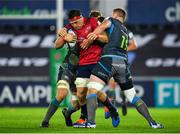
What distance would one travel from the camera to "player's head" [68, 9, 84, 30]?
14.6 metres

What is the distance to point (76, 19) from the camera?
14.7 m

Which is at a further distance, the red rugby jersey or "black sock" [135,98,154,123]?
the red rugby jersey

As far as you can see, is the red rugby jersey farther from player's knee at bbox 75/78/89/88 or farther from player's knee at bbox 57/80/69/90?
player's knee at bbox 57/80/69/90

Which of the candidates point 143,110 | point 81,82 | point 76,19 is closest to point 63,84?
point 81,82

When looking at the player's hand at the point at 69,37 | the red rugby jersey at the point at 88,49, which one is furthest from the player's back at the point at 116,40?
the player's hand at the point at 69,37

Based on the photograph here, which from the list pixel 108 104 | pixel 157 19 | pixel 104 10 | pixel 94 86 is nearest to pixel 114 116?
pixel 108 104

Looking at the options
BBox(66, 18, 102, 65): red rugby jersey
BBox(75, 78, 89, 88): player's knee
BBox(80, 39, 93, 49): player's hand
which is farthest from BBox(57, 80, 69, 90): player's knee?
BBox(80, 39, 93, 49): player's hand

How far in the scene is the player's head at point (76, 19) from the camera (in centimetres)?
1464

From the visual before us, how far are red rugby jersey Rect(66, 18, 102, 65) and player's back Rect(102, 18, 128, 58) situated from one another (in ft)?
1.47

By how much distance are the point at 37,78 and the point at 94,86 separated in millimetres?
13985

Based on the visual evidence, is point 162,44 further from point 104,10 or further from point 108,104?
point 108,104

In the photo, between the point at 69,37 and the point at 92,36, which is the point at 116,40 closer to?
the point at 92,36

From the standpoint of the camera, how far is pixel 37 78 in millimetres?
27922

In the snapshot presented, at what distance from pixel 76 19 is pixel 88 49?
57cm
